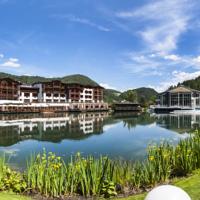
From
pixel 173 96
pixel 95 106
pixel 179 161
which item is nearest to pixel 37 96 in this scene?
pixel 95 106

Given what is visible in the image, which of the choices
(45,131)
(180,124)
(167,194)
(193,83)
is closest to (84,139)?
(45,131)

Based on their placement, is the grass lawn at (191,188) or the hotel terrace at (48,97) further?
the hotel terrace at (48,97)

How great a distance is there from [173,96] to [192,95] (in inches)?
280

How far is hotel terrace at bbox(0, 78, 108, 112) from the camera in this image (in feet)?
308

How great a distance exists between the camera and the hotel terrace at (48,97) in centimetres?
9375

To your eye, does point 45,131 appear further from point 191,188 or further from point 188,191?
point 188,191

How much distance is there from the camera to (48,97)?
4286 inches

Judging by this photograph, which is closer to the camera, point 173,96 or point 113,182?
point 113,182

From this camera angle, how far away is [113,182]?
7.87 metres

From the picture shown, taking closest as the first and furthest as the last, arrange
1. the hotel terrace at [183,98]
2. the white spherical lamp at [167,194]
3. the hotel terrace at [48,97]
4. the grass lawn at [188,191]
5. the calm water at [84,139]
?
the white spherical lamp at [167,194]
the grass lawn at [188,191]
the calm water at [84,139]
the hotel terrace at [48,97]
the hotel terrace at [183,98]

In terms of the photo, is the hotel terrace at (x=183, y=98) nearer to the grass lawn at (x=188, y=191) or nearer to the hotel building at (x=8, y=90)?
the hotel building at (x=8, y=90)

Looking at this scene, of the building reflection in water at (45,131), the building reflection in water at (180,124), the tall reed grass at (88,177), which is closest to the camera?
the tall reed grass at (88,177)

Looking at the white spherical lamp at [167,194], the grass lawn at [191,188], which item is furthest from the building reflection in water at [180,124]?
the white spherical lamp at [167,194]

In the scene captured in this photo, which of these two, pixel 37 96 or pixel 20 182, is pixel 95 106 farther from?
pixel 20 182
